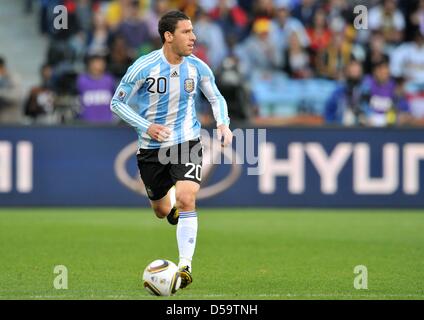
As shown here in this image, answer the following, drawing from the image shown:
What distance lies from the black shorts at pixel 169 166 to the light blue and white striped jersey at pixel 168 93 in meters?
0.07

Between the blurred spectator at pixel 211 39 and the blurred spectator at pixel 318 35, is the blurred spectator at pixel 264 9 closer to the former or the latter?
the blurred spectator at pixel 318 35

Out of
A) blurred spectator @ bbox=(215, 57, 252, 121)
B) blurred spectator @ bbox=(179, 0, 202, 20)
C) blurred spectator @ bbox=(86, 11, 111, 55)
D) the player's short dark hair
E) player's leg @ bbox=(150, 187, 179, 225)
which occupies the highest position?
blurred spectator @ bbox=(179, 0, 202, 20)

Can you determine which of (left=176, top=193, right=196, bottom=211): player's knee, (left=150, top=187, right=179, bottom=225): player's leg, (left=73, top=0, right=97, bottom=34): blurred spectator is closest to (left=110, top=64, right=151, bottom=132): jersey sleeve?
(left=176, top=193, right=196, bottom=211): player's knee

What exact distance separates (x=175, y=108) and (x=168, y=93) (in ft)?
0.47

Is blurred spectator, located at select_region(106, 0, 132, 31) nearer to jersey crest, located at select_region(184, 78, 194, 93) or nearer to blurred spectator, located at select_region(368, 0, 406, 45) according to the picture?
blurred spectator, located at select_region(368, 0, 406, 45)

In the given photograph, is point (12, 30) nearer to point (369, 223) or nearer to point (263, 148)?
point (263, 148)

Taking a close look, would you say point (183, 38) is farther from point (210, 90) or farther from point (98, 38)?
point (98, 38)

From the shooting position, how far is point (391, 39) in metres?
19.2

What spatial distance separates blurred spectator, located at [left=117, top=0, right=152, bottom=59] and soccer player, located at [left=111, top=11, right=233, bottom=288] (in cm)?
898

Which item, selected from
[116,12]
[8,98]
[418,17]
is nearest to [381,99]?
[418,17]

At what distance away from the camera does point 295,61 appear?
59.9ft

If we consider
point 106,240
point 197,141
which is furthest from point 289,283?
point 106,240

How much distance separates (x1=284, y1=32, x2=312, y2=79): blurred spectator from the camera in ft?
59.6

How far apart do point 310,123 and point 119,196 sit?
322 centimetres
